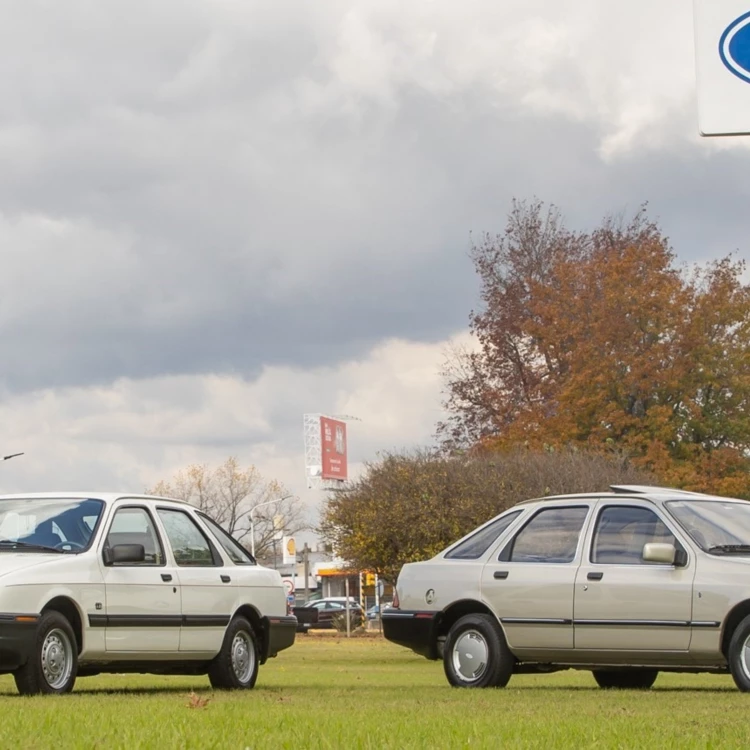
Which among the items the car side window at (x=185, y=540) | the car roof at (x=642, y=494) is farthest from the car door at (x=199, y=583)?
the car roof at (x=642, y=494)

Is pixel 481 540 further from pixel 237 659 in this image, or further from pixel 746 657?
pixel 746 657

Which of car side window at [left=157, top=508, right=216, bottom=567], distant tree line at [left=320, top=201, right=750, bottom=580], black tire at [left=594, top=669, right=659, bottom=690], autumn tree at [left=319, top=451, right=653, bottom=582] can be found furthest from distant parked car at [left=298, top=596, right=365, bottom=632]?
car side window at [left=157, top=508, right=216, bottom=567]

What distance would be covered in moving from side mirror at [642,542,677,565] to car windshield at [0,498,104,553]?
15.3ft

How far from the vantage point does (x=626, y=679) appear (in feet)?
51.7

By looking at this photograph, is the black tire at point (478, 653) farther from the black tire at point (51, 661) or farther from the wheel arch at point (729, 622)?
the black tire at point (51, 661)

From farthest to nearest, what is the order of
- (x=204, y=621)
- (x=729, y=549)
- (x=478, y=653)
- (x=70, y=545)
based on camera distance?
1. (x=478, y=653)
2. (x=204, y=621)
3. (x=729, y=549)
4. (x=70, y=545)

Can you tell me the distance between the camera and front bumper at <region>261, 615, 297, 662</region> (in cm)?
1525

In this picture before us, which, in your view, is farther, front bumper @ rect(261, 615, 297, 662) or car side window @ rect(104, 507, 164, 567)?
front bumper @ rect(261, 615, 297, 662)

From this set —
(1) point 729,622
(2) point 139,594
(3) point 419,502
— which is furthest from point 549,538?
(3) point 419,502

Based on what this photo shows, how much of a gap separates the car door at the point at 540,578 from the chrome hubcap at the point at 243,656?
2.26 m

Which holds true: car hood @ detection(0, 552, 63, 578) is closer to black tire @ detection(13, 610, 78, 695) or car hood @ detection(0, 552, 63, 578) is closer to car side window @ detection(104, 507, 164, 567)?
black tire @ detection(13, 610, 78, 695)

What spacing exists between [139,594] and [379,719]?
462 cm

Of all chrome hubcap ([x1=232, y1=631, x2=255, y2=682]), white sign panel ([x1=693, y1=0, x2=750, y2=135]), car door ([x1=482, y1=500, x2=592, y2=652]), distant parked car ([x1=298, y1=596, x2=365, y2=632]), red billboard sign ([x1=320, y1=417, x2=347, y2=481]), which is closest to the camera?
white sign panel ([x1=693, y1=0, x2=750, y2=135])

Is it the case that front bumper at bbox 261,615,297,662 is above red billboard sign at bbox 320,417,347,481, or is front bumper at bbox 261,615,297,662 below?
below
